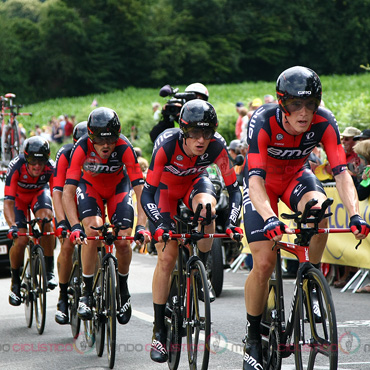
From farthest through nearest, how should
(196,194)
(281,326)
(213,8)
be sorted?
(213,8), (196,194), (281,326)

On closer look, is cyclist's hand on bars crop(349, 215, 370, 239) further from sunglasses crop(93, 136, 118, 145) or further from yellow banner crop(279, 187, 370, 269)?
yellow banner crop(279, 187, 370, 269)

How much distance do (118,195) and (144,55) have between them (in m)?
98.2

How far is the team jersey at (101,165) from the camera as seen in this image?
7.87 metres

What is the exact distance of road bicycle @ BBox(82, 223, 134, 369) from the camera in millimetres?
7012

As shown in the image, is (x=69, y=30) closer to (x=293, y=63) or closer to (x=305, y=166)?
(x=293, y=63)

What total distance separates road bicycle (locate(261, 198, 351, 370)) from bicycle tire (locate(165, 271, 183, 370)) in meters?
0.99

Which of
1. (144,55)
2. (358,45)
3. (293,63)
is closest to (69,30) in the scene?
(144,55)

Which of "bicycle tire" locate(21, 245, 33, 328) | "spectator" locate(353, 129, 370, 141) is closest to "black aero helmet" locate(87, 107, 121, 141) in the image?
"bicycle tire" locate(21, 245, 33, 328)

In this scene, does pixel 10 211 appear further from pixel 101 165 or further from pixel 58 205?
pixel 101 165

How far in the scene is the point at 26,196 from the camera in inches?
408

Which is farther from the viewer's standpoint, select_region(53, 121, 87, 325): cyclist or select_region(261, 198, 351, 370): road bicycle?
select_region(53, 121, 87, 325): cyclist

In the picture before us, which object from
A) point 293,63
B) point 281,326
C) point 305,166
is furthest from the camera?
point 293,63

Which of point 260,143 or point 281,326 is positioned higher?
point 260,143

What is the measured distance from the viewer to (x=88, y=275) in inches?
309
